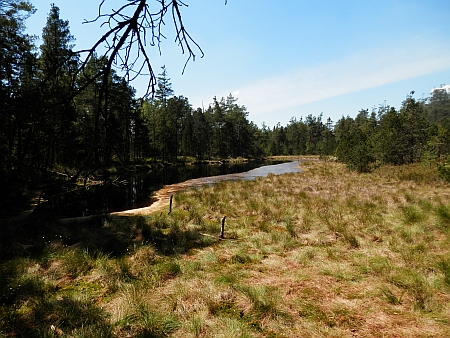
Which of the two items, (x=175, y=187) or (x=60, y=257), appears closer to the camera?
(x=60, y=257)

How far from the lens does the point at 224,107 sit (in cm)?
7762

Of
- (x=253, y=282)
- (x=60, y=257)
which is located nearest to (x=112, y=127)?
(x=253, y=282)

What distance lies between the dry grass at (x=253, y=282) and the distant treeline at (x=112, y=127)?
7.35ft

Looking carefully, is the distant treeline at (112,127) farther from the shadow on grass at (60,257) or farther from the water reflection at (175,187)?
the water reflection at (175,187)

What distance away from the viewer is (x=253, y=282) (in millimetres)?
5137

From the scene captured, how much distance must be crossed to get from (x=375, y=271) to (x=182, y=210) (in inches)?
360

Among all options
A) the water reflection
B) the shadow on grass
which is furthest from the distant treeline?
the water reflection

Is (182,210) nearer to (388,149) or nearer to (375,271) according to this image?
(375,271)

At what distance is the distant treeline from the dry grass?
2.24m

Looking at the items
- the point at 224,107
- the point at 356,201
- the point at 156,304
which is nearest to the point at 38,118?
the point at 156,304

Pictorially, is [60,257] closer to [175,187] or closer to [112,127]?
[112,127]

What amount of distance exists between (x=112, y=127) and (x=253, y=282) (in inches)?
176

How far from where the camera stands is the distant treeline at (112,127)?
5.58ft

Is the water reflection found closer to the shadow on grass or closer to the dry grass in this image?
the shadow on grass
